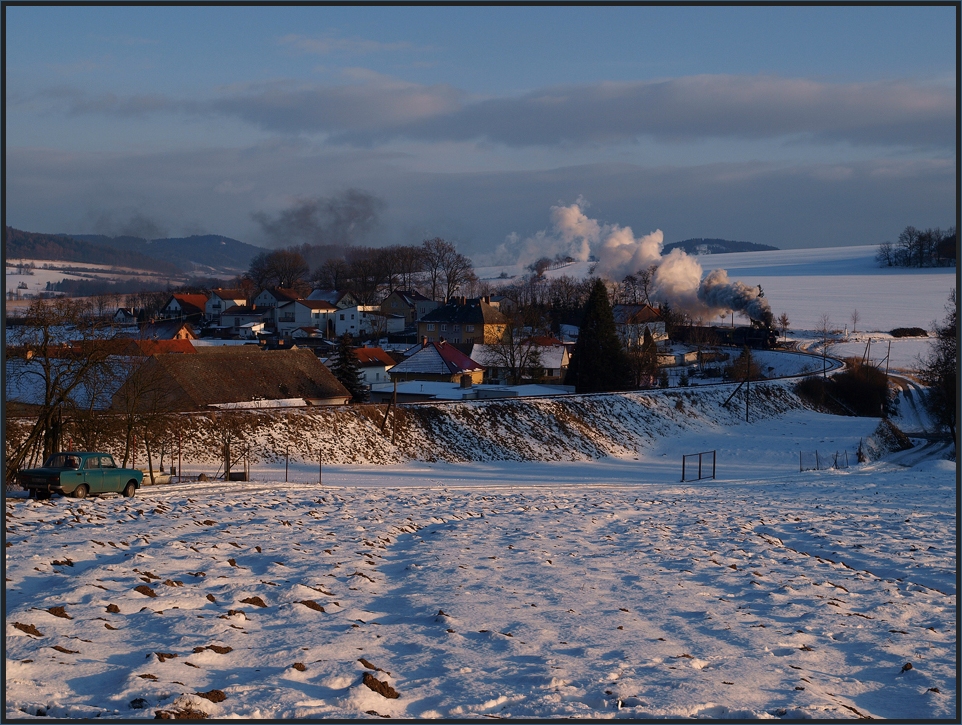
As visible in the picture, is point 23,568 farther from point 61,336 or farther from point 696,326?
point 696,326

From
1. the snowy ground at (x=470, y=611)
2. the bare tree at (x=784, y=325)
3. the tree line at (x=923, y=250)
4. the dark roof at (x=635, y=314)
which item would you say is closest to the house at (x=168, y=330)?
the dark roof at (x=635, y=314)

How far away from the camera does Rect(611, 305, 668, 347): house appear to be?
90562mm

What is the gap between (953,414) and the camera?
4616cm

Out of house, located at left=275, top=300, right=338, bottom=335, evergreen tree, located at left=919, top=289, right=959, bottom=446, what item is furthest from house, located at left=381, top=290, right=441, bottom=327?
evergreen tree, located at left=919, top=289, right=959, bottom=446

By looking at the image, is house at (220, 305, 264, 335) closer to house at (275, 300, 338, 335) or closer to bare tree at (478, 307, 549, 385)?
house at (275, 300, 338, 335)

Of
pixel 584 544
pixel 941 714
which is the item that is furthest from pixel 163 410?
pixel 941 714

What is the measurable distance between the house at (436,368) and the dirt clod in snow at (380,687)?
58369 millimetres

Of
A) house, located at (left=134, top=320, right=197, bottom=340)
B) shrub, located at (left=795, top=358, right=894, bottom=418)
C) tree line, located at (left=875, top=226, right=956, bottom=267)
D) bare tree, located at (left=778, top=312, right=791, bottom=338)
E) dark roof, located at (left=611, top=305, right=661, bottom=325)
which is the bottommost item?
shrub, located at (left=795, top=358, right=894, bottom=418)

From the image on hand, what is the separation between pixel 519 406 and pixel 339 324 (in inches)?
2805

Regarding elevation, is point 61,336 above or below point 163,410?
above

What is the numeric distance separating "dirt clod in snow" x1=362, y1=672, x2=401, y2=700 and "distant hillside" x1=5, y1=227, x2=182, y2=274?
53725 mm

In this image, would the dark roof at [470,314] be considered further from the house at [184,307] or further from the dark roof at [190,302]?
the dark roof at [190,302]

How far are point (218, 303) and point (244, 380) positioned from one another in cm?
7386

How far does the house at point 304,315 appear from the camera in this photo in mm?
113125
